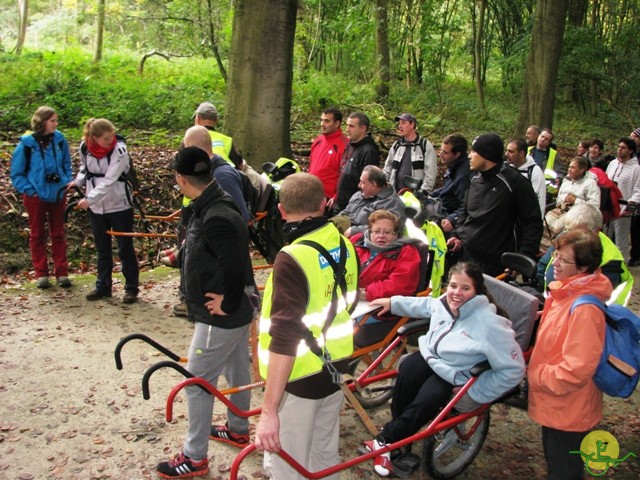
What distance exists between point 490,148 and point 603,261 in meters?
1.64

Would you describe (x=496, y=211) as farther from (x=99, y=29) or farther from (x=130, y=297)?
(x=99, y=29)

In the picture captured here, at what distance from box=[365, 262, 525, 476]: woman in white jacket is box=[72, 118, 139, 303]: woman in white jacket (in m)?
4.06

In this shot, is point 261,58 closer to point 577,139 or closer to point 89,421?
point 89,421

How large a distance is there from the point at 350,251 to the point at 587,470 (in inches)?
103

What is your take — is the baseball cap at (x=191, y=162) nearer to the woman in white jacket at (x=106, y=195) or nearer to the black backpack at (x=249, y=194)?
the black backpack at (x=249, y=194)

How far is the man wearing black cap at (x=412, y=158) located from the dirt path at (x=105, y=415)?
342cm

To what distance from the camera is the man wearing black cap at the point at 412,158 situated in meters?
7.76

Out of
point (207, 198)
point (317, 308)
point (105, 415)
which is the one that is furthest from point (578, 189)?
point (105, 415)

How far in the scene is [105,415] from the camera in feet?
15.7

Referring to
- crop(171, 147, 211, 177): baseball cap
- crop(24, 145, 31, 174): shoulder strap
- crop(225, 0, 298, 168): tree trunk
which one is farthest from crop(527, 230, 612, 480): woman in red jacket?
crop(225, 0, 298, 168): tree trunk

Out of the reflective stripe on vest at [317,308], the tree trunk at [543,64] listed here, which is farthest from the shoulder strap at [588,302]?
Result: the tree trunk at [543,64]

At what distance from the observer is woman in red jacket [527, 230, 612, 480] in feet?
11.4

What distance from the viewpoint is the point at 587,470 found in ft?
14.1

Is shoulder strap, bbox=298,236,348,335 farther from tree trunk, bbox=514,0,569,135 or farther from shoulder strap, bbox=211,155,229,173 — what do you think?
tree trunk, bbox=514,0,569,135
